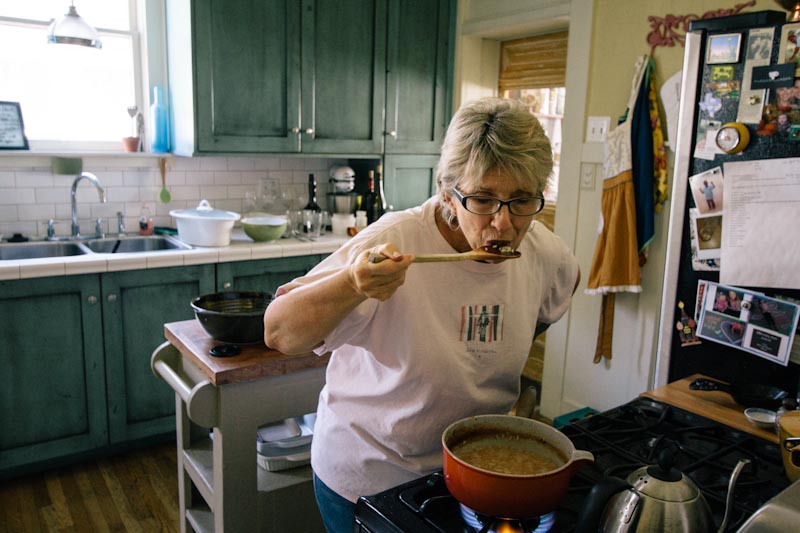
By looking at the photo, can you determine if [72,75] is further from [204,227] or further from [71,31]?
[204,227]

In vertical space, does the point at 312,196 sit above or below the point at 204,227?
above

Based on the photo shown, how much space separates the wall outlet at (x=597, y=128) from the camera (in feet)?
10.5

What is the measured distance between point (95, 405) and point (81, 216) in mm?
1070

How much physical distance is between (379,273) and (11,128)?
304 centimetres

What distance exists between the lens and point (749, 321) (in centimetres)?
163

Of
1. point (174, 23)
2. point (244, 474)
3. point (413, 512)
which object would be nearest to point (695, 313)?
point (413, 512)

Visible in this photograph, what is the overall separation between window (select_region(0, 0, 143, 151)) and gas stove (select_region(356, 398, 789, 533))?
3.15 metres

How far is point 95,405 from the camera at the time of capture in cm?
299

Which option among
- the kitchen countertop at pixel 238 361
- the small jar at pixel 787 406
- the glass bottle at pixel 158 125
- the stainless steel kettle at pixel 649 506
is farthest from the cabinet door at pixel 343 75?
the stainless steel kettle at pixel 649 506

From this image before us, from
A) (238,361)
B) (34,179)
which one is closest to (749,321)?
(238,361)

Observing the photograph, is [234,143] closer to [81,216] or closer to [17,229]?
[81,216]

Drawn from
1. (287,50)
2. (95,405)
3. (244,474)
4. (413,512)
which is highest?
(287,50)

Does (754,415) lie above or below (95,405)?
above

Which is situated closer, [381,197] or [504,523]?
[504,523]
